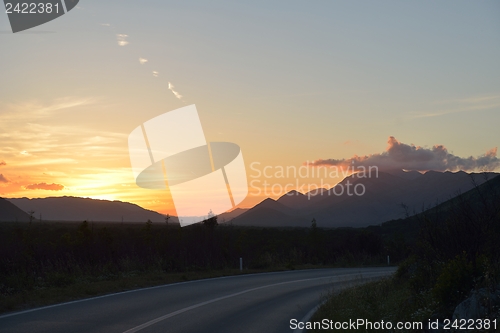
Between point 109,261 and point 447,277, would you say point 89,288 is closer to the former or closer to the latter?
point 109,261

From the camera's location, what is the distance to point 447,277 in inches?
350

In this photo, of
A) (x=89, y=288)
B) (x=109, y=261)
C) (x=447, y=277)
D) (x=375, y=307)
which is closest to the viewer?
(x=447, y=277)

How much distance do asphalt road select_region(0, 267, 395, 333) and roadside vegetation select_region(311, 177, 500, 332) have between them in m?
1.60

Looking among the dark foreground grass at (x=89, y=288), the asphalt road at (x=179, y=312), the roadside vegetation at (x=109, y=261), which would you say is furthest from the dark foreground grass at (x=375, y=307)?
the roadside vegetation at (x=109, y=261)

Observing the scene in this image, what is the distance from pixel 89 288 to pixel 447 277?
35.3ft

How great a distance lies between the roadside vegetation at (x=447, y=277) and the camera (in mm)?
8375

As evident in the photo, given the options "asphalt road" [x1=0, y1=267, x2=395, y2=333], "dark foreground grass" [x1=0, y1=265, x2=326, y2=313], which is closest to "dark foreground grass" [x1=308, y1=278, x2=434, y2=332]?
"asphalt road" [x1=0, y1=267, x2=395, y2=333]

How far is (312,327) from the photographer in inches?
412

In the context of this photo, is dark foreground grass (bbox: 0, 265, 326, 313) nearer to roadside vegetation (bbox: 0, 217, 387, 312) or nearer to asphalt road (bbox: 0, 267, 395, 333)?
roadside vegetation (bbox: 0, 217, 387, 312)

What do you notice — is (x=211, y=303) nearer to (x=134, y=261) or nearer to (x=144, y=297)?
(x=144, y=297)

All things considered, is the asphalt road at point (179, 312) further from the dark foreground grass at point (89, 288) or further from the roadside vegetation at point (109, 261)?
the roadside vegetation at point (109, 261)

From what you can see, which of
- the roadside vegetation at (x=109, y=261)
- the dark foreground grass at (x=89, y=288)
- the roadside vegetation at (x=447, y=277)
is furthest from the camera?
the roadside vegetation at (x=109, y=261)

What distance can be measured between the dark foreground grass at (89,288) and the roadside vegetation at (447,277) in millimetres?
6986

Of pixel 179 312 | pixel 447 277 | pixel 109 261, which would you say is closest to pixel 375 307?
pixel 447 277
